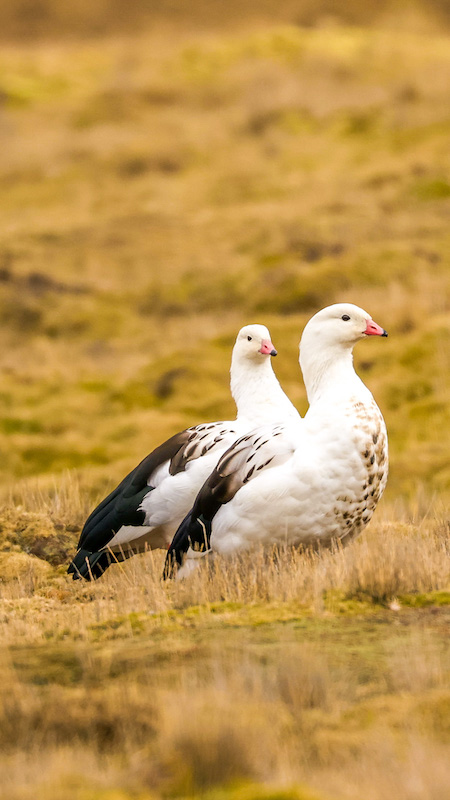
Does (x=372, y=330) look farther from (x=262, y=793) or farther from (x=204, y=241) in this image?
(x=204, y=241)

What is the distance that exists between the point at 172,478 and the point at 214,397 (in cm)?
991

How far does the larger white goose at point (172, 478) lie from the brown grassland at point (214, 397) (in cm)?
26

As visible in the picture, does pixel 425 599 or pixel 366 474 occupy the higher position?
pixel 366 474

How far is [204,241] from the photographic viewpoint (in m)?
30.5

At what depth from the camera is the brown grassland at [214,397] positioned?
427cm

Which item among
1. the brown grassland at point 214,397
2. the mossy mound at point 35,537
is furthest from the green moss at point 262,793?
the mossy mound at point 35,537

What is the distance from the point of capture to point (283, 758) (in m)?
4.11

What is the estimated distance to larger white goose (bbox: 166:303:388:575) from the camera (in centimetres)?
702

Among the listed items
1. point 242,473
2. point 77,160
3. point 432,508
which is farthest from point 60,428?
point 77,160

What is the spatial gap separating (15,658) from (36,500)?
5.77 metres

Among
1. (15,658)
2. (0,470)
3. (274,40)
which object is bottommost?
(0,470)

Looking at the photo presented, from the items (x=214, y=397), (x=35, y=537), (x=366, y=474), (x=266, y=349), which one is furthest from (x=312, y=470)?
(x=214, y=397)

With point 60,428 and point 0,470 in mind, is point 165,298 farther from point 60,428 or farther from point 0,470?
point 0,470

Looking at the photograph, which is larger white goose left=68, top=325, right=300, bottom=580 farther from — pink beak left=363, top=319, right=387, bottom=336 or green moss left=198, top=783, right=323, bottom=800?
green moss left=198, top=783, right=323, bottom=800
